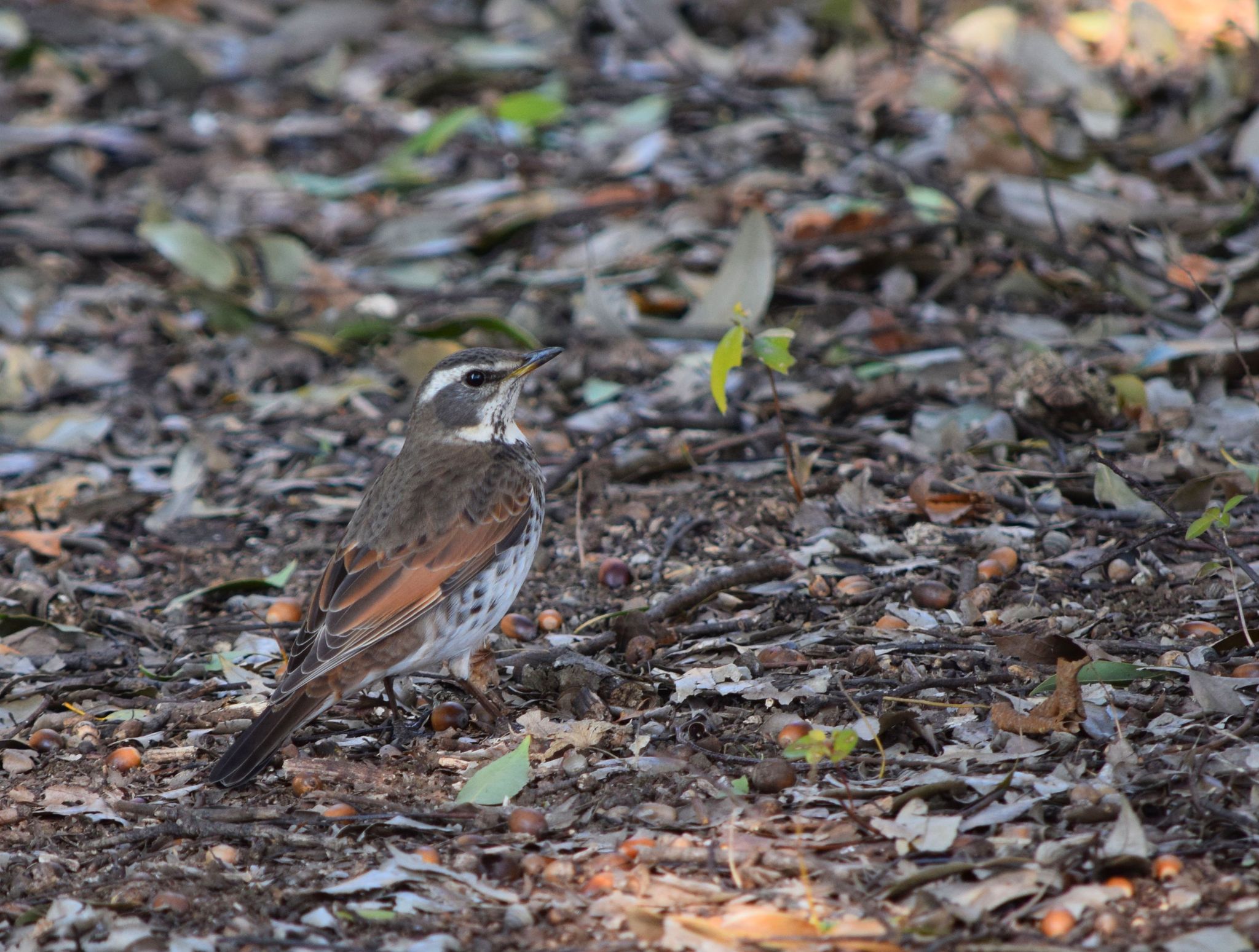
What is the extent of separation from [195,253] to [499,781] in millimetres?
7185

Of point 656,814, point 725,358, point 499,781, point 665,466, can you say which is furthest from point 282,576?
point 656,814

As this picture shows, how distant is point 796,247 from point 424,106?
5.41m

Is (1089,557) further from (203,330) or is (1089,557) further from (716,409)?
(203,330)

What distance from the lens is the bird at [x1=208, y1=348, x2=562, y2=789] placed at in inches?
223

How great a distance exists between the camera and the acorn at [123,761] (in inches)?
221

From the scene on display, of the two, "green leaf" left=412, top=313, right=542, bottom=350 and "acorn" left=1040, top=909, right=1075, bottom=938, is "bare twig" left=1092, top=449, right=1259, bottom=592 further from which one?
"green leaf" left=412, top=313, right=542, bottom=350

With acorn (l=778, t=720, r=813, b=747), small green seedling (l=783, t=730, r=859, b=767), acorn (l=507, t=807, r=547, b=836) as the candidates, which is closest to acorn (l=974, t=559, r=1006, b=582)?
acorn (l=778, t=720, r=813, b=747)

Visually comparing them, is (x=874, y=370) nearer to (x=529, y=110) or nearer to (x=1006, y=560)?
(x=1006, y=560)

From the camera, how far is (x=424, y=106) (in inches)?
540

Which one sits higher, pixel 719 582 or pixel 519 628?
pixel 719 582

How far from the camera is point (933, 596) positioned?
6.15 m

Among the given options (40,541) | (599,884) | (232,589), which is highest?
(599,884)

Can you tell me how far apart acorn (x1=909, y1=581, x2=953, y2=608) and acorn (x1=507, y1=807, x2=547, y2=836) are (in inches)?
84.6

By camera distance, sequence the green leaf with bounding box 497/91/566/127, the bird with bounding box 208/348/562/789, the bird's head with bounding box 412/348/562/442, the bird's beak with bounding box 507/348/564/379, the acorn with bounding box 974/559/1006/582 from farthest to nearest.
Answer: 1. the green leaf with bounding box 497/91/566/127
2. the bird's head with bounding box 412/348/562/442
3. the bird's beak with bounding box 507/348/564/379
4. the acorn with bounding box 974/559/1006/582
5. the bird with bounding box 208/348/562/789
